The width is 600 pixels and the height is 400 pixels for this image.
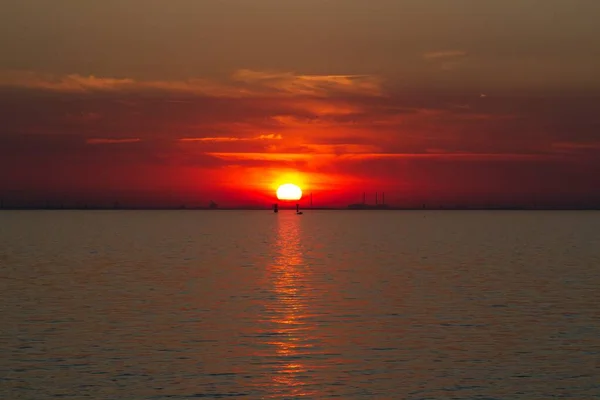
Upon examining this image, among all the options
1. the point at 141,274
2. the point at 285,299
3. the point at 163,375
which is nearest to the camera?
the point at 163,375

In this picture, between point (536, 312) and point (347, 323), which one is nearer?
point (347, 323)

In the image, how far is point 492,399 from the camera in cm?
3020

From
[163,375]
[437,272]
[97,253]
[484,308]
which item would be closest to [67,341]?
[163,375]

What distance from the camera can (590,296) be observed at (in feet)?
200

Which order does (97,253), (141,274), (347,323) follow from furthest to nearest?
(97,253) → (141,274) → (347,323)

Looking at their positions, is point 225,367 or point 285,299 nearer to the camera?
point 225,367

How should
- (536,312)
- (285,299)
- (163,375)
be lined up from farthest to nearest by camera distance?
(285,299) → (536,312) → (163,375)

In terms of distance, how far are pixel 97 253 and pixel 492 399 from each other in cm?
9459

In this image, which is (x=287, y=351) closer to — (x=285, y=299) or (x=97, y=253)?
(x=285, y=299)

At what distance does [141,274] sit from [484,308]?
3638 cm

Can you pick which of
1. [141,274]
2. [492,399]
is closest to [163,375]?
[492,399]

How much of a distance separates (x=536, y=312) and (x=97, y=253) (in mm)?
77634

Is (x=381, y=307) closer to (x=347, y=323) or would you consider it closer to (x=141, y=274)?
(x=347, y=323)

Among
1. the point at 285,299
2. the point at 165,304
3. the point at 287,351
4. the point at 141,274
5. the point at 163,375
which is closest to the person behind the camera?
the point at 163,375
